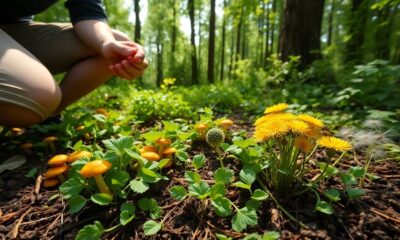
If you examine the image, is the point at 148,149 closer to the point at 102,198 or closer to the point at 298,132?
the point at 102,198

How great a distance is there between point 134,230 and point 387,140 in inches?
63.3

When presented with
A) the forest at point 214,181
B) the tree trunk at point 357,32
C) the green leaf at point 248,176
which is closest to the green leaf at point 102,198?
the forest at point 214,181

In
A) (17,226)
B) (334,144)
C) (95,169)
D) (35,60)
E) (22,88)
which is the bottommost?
(17,226)

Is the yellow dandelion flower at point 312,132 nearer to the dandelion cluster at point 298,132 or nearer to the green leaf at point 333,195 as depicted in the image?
the dandelion cluster at point 298,132

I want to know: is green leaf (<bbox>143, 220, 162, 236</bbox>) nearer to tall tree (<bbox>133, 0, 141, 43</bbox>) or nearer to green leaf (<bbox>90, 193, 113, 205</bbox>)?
green leaf (<bbox>90, 193, 113, 205</bbox>)

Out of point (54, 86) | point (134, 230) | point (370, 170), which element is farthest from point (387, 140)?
point (54, 86)

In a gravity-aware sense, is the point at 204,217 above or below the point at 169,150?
below

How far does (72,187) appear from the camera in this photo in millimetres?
1259

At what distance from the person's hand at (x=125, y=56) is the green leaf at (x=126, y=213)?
0.97m

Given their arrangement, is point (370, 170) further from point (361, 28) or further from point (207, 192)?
point (361, 28)

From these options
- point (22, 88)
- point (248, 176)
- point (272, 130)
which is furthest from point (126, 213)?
point (22, 88)

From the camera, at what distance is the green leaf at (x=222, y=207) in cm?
116

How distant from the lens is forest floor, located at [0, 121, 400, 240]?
1139 mm

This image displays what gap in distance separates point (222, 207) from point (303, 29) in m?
4.44
